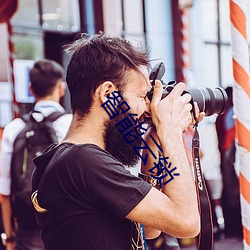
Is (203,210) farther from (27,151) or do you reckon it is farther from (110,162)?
(27,151)

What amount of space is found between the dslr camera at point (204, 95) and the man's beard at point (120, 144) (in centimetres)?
17

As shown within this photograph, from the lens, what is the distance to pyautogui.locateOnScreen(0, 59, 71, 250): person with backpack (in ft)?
9.04

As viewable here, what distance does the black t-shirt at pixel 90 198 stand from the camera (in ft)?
4.59

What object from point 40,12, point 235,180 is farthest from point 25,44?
point 235,180

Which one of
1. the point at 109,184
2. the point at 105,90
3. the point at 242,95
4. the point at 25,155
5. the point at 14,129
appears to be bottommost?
the point at 25,155

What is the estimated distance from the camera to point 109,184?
1400mm

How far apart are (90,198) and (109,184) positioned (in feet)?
0.23

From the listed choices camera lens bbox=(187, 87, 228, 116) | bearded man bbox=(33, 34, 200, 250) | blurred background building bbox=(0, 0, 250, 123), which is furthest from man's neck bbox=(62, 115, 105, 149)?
blurred background building bbox=(0, 0, 250, 123)

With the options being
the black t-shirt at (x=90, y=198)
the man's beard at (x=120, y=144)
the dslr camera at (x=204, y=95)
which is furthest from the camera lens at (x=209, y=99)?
the black t-shirt at (x=90, y=198)

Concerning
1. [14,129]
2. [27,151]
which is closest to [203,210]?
[27,151]

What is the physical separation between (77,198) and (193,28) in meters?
8.30

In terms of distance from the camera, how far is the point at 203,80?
9688 mm

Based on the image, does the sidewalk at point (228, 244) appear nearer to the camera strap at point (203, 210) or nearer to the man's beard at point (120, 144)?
the camera strap at point (203, 210)

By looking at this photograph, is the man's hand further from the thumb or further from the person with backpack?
the person with backpack
